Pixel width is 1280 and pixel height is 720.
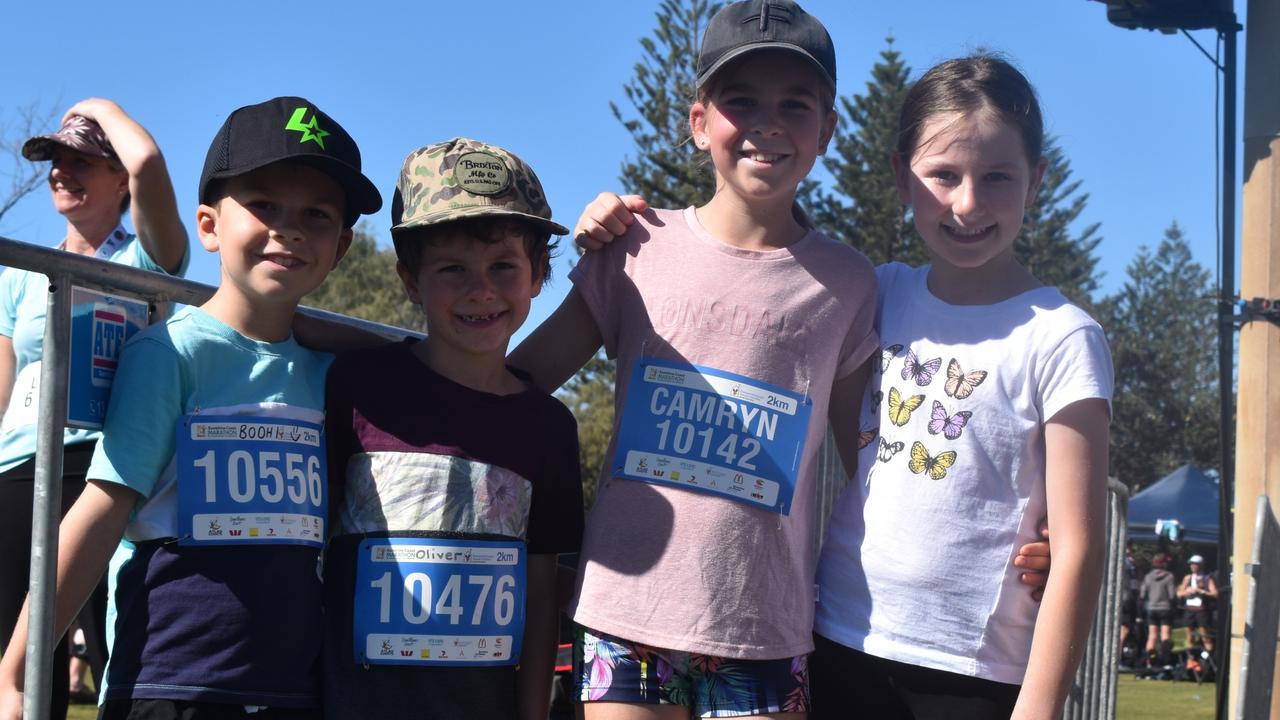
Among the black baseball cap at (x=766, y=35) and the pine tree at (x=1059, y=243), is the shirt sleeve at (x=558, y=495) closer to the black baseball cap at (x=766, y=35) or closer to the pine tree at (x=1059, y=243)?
the black baseball cap at (x=766, y=35)

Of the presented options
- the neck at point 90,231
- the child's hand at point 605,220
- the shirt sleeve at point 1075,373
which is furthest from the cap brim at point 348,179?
the neck at point 90,231

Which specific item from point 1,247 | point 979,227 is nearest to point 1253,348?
point 979,227

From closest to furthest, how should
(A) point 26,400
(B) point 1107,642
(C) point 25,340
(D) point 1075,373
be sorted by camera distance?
(D) point 1075,373 → (A) point 26,400 → (C) point 25,340 → (B) point 1107,642

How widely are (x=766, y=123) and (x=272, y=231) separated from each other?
990 mm

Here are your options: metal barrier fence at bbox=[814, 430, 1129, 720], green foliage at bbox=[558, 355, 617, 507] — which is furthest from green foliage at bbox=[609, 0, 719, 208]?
metal barrier fence at bbox=[814, 430, 1129, 720]

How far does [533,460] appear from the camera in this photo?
2348 mm

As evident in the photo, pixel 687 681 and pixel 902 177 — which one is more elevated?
pixel 902 177

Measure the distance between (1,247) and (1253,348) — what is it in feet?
17.7

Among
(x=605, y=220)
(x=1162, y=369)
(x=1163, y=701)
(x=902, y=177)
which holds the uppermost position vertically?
(x=1162, y=369)

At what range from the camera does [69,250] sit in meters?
3.20

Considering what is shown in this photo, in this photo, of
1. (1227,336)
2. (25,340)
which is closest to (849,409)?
(25,340)

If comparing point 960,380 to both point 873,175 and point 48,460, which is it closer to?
point 48,460

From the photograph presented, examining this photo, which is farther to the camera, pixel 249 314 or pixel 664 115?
pixel 664 115

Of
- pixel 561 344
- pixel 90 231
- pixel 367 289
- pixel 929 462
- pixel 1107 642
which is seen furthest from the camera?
pixel 367 289
